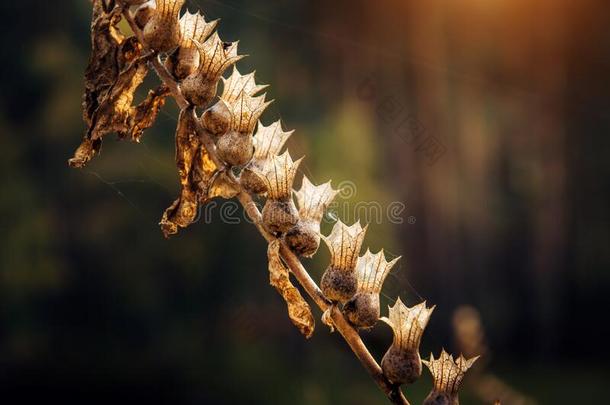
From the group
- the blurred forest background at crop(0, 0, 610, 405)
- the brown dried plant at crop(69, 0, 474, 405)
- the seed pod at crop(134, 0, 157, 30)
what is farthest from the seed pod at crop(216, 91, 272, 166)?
the blurred forest background at crop(0, 0, 610, 405)

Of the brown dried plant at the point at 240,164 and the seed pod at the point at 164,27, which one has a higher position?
the seed pod at the point at 164,27

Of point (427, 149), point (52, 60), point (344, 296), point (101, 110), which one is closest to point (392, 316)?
point (344, 296)

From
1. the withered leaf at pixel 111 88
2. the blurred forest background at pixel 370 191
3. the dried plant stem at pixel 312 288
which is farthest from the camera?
the blurred forest background at pixel 370 191

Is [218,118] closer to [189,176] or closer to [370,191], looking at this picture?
[189,176]

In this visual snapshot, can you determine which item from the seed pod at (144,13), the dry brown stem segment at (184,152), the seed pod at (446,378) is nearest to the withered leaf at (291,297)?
the dry brown stem segment at (184,152)

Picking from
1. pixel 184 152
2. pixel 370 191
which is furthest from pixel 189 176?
pixel 370 191

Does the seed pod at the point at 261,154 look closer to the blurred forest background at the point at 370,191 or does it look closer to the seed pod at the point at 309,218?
the seed pod at the point at 309,218

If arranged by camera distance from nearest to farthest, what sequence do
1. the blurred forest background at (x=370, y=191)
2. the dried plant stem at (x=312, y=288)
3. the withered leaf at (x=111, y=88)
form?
the dried plant stem at (x=312, y=288)
the withered leaf at (x=111, y=88)
the blurred forest background at (x=370, y=191)

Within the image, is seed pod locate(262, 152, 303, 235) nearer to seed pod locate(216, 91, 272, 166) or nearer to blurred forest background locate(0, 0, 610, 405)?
seed pod locate(216, 91, 272, 166)
